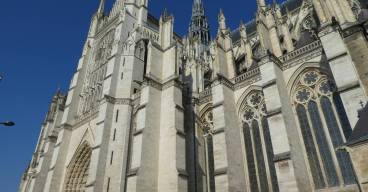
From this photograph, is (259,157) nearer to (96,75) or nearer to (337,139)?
(337,139)

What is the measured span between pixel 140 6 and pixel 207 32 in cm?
1855

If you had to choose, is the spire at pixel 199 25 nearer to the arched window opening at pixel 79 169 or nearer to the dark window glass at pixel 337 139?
the arched window opening at pixel 79 169

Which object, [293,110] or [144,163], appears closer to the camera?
[293,110]

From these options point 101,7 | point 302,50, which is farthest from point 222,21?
point 101,7

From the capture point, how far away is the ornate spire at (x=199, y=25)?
3919 cm

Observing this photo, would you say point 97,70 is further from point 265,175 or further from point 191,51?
point 265,175

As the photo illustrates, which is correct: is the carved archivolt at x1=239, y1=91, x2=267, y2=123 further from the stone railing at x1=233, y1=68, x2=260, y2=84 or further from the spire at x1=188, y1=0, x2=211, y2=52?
the spire at x1=188, y1=0, x2=211, y2=52

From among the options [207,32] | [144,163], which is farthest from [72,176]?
[207,32]

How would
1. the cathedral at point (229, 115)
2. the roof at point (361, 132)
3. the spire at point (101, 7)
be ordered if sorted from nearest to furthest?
the roof at point (361, 132) → the cathedral at point (229, 115) → the spire at point (101, 7)

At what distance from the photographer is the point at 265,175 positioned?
38.5 feet

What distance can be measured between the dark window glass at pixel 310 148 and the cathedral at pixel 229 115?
0.04 m

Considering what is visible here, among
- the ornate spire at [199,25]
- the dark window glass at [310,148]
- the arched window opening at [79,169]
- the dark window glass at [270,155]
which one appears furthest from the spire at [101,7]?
the dark window glass at [310,148]

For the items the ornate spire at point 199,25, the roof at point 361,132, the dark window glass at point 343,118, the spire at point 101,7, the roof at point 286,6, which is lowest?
the roof at point 361,132

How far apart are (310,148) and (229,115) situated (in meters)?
3.84
